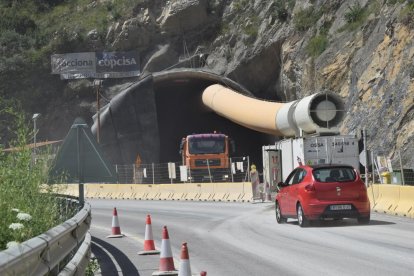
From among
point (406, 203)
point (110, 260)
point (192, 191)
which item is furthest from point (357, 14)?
point (110, 260)

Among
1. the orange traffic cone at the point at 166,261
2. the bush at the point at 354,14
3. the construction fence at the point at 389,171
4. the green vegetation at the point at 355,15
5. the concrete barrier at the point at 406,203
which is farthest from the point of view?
the bush at the point at 354,14

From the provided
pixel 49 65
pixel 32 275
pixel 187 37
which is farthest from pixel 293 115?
pixel 49 65

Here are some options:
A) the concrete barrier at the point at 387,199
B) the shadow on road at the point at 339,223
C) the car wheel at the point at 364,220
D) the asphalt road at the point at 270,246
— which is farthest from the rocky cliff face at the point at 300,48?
the asphalt road at the point at 270,246

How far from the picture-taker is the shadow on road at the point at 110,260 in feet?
39.2

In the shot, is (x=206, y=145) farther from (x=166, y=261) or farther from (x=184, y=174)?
(x=166, y=261)

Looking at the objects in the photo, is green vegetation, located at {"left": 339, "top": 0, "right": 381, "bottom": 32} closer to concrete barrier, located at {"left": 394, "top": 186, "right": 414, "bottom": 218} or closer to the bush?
the bush

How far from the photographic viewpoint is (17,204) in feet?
31.0

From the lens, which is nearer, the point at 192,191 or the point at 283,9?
the point at 192,191

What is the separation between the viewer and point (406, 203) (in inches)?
844

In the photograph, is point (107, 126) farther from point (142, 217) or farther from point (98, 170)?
point (98, 170)

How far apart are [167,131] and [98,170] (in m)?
49.8

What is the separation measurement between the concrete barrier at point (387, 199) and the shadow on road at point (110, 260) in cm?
951

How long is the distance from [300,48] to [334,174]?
36322mm

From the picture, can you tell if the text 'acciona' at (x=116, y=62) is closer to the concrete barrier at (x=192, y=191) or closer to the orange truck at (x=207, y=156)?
the orange truck at (x=207, y=156)
